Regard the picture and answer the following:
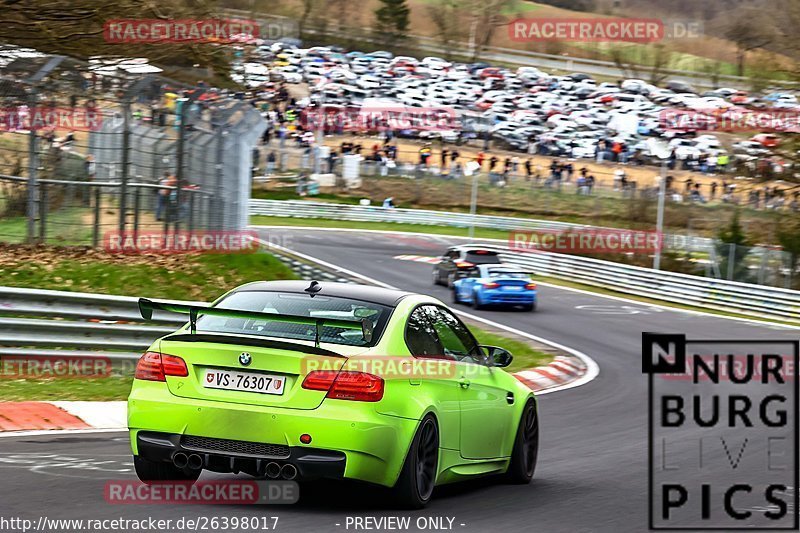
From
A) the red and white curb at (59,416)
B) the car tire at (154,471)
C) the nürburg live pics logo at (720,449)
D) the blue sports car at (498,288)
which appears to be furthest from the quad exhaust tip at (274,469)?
the blue sports car at (498,288)

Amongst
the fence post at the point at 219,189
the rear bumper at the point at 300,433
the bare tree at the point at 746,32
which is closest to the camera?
the rear bumper at the point at 300,433

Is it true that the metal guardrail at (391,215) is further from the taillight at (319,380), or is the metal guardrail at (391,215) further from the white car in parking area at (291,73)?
the taillight at (319,380)

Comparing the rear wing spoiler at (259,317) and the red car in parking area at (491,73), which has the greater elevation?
the red car in parking area at (491,73)

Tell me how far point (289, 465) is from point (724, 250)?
31.4m

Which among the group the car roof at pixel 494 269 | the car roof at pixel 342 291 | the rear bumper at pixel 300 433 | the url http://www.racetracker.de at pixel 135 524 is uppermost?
the car roof at pixel 342 291

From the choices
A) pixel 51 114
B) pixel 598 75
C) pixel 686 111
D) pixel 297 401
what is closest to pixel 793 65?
pixel 51 114

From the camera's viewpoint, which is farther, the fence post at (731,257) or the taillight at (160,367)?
the fence post at (731,257)

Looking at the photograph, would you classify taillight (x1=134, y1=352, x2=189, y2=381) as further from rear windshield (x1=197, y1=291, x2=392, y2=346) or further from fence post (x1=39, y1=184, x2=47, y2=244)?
fence post (x1=39, y1=184, x2=47, y2=244)

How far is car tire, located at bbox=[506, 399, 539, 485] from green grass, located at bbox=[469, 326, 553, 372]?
8.61 meters

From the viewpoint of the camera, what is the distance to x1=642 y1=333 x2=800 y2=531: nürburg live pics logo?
760cm

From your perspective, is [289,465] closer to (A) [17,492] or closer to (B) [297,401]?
(B) [297,401]

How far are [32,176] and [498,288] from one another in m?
14.6

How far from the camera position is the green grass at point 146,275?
1608 centimetres

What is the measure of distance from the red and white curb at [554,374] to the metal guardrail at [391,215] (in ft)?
106
